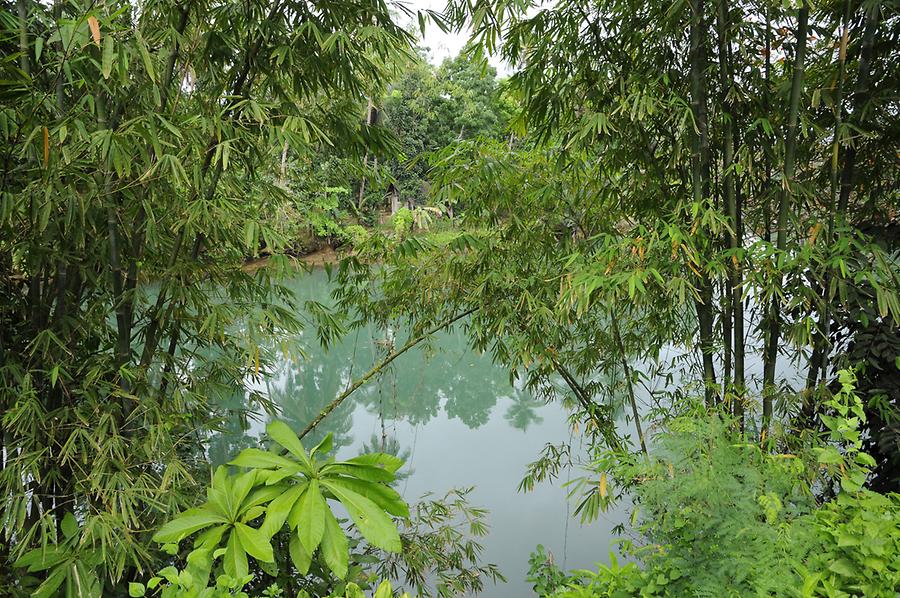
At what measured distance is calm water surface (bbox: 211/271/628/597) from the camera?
3387 mm

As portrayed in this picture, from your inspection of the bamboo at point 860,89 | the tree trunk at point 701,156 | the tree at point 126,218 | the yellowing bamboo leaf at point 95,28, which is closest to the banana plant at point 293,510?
the tree at point 126,218


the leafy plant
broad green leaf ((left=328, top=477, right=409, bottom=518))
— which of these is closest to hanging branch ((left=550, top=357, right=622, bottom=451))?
broad green leaf ((left=328, top=477, right=409, bottom=518))

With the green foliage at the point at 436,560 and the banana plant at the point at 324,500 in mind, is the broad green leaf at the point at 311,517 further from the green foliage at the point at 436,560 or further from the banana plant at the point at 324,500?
the green foliage at the point at 436,560

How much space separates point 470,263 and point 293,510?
126cm

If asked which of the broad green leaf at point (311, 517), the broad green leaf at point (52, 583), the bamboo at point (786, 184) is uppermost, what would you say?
the bamboo at point (786, 184)

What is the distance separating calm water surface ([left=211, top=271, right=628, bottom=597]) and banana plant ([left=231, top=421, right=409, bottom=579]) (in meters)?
0.51

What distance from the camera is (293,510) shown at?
1450 millimetres

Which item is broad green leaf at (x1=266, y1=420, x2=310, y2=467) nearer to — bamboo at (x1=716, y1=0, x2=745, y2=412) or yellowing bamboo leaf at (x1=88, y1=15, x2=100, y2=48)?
yellowing bamboo leaf at (x1=88, y1=15, x2=100, y2=48)

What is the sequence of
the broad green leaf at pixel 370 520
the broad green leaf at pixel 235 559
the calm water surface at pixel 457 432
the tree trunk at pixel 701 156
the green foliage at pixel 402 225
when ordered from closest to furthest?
1. the broad green leaf at pixel 235 559
2. the broad green leaf at pixel 370 520
3. the tree trunk at pixel 701 156
4. the green foliage at pixel 402 225
5. the calm water surface at pixel 457 432

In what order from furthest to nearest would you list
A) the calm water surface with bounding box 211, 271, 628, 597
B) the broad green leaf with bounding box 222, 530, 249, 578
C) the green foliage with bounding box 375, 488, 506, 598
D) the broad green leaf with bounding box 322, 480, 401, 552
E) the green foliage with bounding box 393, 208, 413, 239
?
1. the calm water surface with bounding box 211, 271, 628, 597
2. the green foliage with bounding box 393, 208, 413, 239
3. the green foliage with bounding box 375, 488, 506, 598
4. the broad green leaf with bounding box 322, 480, 401, 552
5. the broad green leaf with bounding box 222, 530, 249, 578

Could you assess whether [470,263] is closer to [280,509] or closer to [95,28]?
[280,509]

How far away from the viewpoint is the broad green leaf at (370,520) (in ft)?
4.67

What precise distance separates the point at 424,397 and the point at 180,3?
449cm

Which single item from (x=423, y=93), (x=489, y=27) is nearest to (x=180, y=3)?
(x=489, y=27)
